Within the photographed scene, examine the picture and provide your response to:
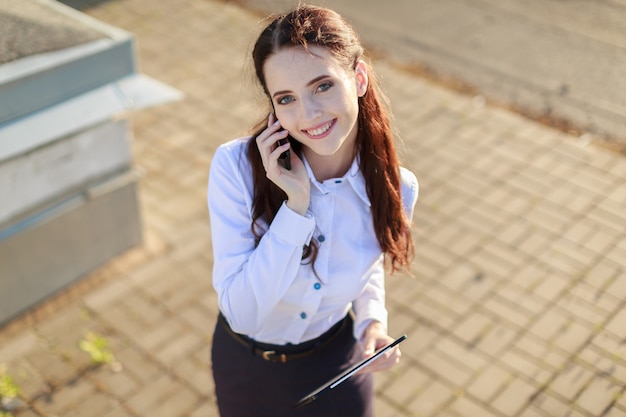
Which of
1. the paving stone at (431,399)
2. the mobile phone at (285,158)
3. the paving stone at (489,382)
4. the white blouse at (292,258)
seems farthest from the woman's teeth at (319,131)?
the paving stone at (489,382)

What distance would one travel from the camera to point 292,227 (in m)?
2.41

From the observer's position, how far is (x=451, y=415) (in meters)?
4.06

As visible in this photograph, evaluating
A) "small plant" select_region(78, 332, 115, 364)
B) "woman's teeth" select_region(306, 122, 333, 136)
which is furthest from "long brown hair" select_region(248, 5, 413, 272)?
"small plant" select_region(78, 332, 115, 364)

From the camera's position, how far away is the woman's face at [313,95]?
2.31 metres

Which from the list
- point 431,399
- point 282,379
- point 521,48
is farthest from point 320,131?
point 521,48

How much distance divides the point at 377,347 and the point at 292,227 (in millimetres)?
646

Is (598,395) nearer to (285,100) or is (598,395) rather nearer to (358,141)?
(358,141)

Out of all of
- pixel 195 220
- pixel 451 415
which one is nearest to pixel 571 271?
pixel 451 415

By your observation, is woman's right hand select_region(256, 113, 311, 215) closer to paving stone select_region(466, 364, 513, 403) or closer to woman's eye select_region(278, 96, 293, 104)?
woman's eye select_region(278, 96, 293, 104)

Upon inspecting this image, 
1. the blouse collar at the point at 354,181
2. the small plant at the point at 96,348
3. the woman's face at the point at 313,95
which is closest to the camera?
the woman's face at the point at 313,95

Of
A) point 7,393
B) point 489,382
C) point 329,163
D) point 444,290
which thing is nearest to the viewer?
point 329,163

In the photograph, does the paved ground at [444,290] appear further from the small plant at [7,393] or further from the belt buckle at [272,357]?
the belt buckle at [272,357]

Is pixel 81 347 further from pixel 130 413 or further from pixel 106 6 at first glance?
pixel 106 6

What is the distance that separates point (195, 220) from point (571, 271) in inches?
108
